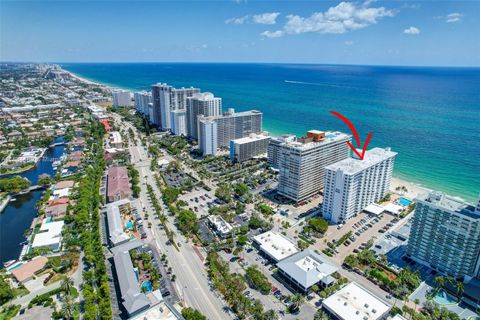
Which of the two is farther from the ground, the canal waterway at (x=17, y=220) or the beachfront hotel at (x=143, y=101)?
the beachfront hotel at (x=143, y=101)

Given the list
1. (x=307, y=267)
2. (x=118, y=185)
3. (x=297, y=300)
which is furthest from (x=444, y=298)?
(x=118, y=185)

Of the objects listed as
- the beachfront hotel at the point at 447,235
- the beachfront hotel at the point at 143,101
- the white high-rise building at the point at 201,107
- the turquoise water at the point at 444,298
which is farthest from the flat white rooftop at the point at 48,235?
the beachfront hotel at the point at 143,101

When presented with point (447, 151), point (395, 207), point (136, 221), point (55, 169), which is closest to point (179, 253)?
point (136, 221)

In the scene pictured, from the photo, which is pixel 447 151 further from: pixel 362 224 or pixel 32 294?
pixel 32 294

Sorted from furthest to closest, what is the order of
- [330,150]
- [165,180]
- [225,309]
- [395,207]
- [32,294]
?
[165,180]
[330,150]
[395,207]
[32,294]
[225,309]

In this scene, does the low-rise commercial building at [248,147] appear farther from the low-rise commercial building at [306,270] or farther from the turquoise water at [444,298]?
the turquoise water at [444,298]

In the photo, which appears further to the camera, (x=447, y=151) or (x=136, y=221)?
(x=447, y=151)
